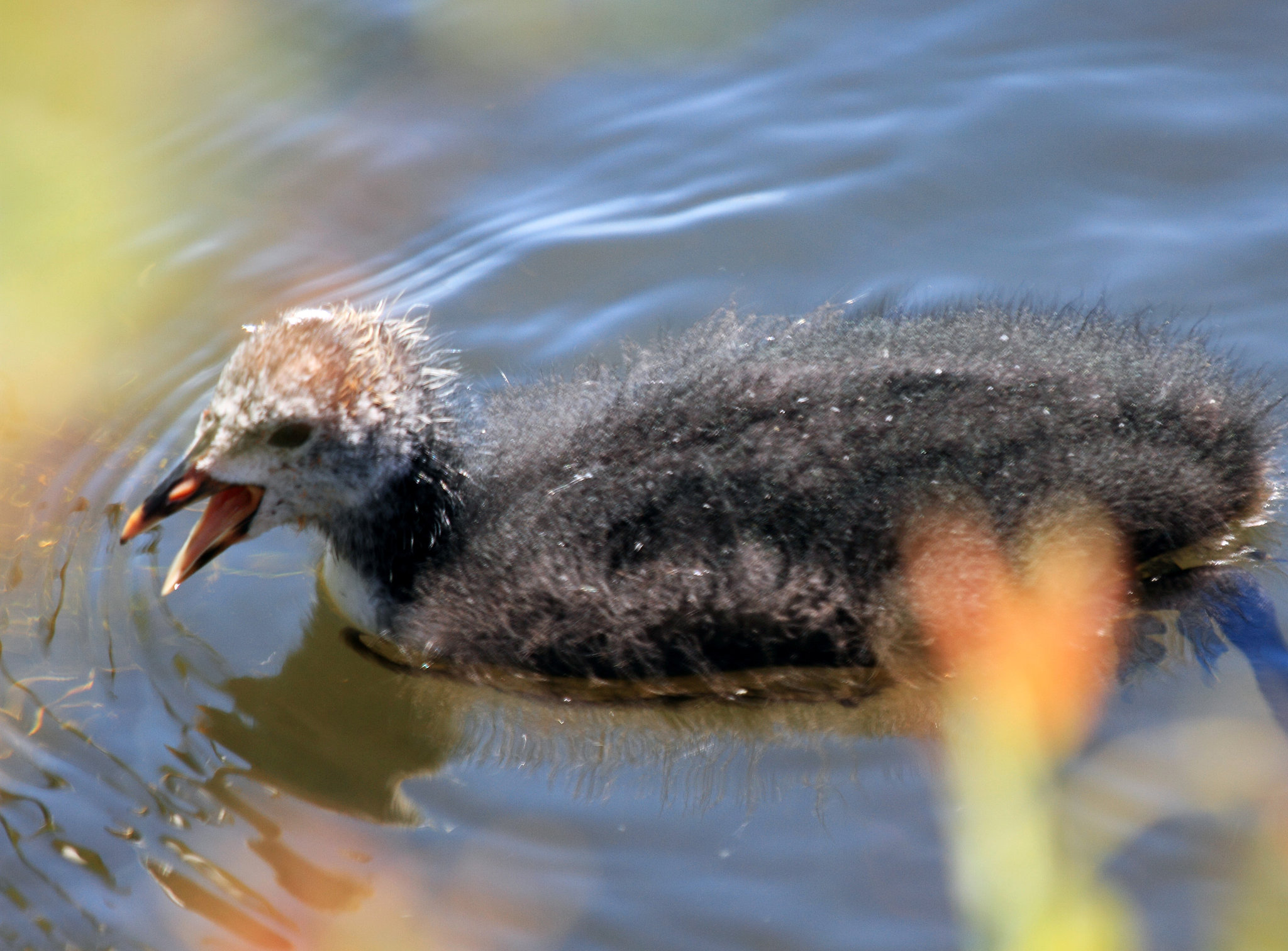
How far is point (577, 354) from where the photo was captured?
437 centimetres

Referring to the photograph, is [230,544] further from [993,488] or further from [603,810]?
[993,488]

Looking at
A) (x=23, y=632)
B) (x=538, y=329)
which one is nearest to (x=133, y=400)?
(x=23, y=632)

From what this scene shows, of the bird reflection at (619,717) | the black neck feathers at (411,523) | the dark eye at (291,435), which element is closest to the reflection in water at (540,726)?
the bird reflection at (619,717)

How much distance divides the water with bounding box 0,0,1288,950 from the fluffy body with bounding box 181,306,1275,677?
269 mm

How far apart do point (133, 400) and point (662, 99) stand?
220 centimetres

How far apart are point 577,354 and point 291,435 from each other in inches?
48.6

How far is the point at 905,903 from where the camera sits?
298cm

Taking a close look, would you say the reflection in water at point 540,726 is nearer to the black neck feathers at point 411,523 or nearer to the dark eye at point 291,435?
the black neck feathers at point 411,523

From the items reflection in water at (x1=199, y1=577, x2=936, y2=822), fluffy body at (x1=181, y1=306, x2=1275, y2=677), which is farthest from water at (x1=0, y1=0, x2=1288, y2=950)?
fluffy body at (x1=181, y1=306, x2=1275, y2=677)

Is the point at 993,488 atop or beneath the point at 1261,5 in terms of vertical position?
beneath

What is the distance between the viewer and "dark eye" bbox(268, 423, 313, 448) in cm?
331

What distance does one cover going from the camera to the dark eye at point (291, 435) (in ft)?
10.9

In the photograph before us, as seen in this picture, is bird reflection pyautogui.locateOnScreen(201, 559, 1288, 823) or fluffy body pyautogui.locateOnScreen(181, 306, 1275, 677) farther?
bird reflection pyautogui.locateOnScreen(201, 559, 1288, 823)

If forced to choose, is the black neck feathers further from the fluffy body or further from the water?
the water
